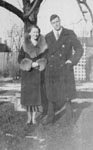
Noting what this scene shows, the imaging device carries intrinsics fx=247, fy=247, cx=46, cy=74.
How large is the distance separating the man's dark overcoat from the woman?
0.07 metres

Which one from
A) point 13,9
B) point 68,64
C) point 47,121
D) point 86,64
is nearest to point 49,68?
point 68,64

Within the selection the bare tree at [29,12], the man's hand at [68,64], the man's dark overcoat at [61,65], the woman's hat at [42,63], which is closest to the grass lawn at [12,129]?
the man's dark overcoat at [61,65]

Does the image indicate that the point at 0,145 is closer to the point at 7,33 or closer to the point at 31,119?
the point at 31,119

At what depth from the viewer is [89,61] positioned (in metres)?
2.12

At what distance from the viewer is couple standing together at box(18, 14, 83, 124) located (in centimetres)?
214

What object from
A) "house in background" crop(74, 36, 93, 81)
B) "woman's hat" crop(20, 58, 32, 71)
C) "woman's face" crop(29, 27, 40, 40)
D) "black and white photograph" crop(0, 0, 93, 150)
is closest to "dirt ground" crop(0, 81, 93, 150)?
"black and white photograph" crop(0, 0, 93, 150)

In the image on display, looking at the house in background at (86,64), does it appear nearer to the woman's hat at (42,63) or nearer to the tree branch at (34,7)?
the woman's hat at (42,63)

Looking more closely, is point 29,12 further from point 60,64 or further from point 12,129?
point 12,129

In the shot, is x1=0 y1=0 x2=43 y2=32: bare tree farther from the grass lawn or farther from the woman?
the grass lawn

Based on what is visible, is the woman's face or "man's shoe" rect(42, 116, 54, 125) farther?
"man's shoe" rect(42, 116, 54, 125)

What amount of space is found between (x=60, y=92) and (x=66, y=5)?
78 cm

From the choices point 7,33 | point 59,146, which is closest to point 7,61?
point 7,33

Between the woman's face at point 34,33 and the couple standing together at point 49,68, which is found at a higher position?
the woman's face at point 34,33

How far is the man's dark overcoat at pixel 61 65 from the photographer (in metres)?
2.13
